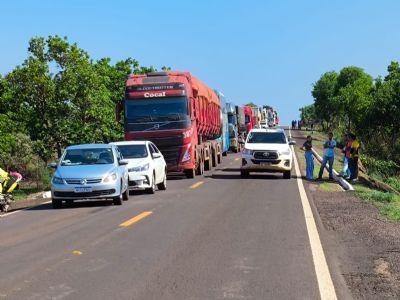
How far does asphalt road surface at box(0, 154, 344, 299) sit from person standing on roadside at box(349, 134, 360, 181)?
7450 mm

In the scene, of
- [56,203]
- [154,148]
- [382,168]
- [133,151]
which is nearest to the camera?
[56,203]

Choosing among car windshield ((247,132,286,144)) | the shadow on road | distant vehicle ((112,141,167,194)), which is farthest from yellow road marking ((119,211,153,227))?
car windshield ((247,132,286,144))

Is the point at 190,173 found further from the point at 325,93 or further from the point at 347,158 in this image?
the point at 325,93

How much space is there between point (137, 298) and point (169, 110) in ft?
58.5

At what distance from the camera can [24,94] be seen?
27.1 meters

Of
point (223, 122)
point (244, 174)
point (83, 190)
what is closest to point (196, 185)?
point (244, 174)

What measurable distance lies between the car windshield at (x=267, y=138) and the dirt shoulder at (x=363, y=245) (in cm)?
892

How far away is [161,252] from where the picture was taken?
884 cm

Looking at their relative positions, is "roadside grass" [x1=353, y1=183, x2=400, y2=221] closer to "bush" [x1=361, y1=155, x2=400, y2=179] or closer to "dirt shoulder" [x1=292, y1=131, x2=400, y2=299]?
"dirt shoulder" [x1=292, y1=131, x2=400, y2=299]

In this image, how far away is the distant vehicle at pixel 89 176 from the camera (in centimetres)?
1520

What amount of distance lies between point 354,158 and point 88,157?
10489 millimetres

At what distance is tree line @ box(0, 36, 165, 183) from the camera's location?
88.9 ft

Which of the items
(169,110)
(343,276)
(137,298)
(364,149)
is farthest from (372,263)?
(364,149)

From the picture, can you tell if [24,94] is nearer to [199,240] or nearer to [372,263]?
[199,240]
